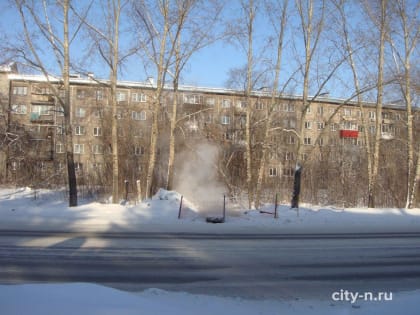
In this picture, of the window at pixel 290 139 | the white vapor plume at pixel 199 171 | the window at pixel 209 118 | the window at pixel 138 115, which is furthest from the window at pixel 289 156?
the window at pixel 138 115

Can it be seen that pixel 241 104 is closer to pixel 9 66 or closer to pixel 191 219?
pixel 9 66

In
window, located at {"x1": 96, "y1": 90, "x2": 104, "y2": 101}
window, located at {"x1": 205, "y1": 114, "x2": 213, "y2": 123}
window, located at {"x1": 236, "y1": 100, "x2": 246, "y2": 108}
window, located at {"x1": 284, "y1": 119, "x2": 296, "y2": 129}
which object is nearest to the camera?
window, located at {"x1": 236, "y1": 100, "x2": 246, "y2": 108}

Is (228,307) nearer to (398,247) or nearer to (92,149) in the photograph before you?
(398,247)

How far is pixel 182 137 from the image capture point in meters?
32.4

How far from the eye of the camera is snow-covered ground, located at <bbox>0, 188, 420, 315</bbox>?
4.39m

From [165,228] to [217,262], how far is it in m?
5.04

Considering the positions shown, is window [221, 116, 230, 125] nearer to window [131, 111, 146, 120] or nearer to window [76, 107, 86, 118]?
window [131, 111, 146, 120]

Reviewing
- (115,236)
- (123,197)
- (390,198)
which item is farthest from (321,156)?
(115,236)

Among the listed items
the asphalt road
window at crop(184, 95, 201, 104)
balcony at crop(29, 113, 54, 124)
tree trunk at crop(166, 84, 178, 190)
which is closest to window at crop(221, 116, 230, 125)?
window at crop(184, 95, 201, 104)

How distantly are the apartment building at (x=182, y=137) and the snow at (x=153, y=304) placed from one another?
14808 millimetres

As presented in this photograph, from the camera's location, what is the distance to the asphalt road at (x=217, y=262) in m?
5.96

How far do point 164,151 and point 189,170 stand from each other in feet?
9.25

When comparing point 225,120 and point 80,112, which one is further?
point 80,112

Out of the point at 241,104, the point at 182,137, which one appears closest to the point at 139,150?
the point at 182,137
